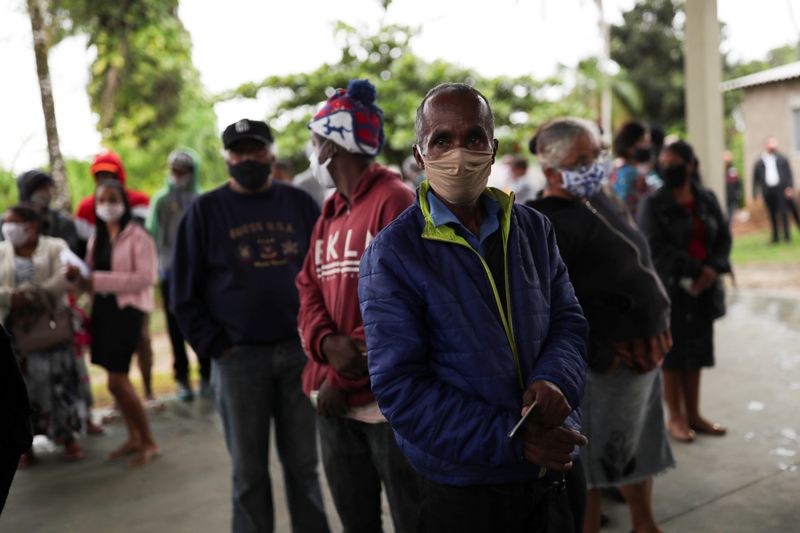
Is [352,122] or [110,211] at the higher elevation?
[352,122]

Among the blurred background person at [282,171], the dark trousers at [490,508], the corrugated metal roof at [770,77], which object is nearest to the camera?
the dark trousers at [490,508]

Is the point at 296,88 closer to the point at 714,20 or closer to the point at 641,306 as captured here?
the point at 714,20

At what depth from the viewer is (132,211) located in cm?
590

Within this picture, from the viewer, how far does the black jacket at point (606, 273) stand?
119 inches

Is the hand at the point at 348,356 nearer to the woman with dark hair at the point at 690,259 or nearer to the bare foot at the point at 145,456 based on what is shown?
the woman with dark hair at the point at 690,259

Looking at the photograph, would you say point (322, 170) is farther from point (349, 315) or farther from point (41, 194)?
point (41, 194)

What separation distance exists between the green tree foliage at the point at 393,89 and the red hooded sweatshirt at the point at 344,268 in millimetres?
14539

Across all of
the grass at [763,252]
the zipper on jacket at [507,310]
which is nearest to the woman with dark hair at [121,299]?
the zipper on jacket at [507,310]

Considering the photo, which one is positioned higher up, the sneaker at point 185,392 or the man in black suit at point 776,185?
the man in black suit at point 776,185

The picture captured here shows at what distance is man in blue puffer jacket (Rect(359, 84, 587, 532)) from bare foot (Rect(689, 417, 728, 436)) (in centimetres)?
344

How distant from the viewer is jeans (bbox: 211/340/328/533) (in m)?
3.36

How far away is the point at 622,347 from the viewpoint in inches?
124

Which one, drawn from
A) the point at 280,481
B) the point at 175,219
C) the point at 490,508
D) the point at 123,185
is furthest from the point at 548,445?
the point at 175,219

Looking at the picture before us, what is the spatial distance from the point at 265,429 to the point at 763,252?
555 inches
